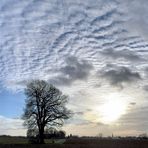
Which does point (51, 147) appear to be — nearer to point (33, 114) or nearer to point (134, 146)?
point (134, 146)

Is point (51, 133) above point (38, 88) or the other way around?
the other way around

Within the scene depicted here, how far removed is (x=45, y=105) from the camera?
6144 cm

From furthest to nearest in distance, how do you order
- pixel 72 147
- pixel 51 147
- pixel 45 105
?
pixel 45 105 → pixel 51 147 → pixel 72 147

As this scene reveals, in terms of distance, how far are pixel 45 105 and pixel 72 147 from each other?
69.5 feet

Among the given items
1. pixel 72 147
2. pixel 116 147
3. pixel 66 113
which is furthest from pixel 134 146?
pixel 66 113

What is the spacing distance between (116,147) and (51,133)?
25676mm

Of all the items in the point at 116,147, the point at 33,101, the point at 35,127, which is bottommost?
the point at 116,147

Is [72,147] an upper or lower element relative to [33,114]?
lower

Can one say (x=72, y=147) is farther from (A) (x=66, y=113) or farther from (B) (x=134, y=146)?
(A) (x=66, y=113)

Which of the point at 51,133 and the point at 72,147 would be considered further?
the point at 51,133

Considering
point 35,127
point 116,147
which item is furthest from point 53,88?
point 116,147

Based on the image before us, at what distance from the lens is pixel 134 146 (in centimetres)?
3697

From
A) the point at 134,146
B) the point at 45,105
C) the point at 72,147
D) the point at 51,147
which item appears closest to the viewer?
the point at 134,146

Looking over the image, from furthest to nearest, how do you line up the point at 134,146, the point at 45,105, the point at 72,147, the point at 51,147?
1. the point at 45,105
2. the point at 51,147
3. the point at 72,147
4. the point at 134,146
